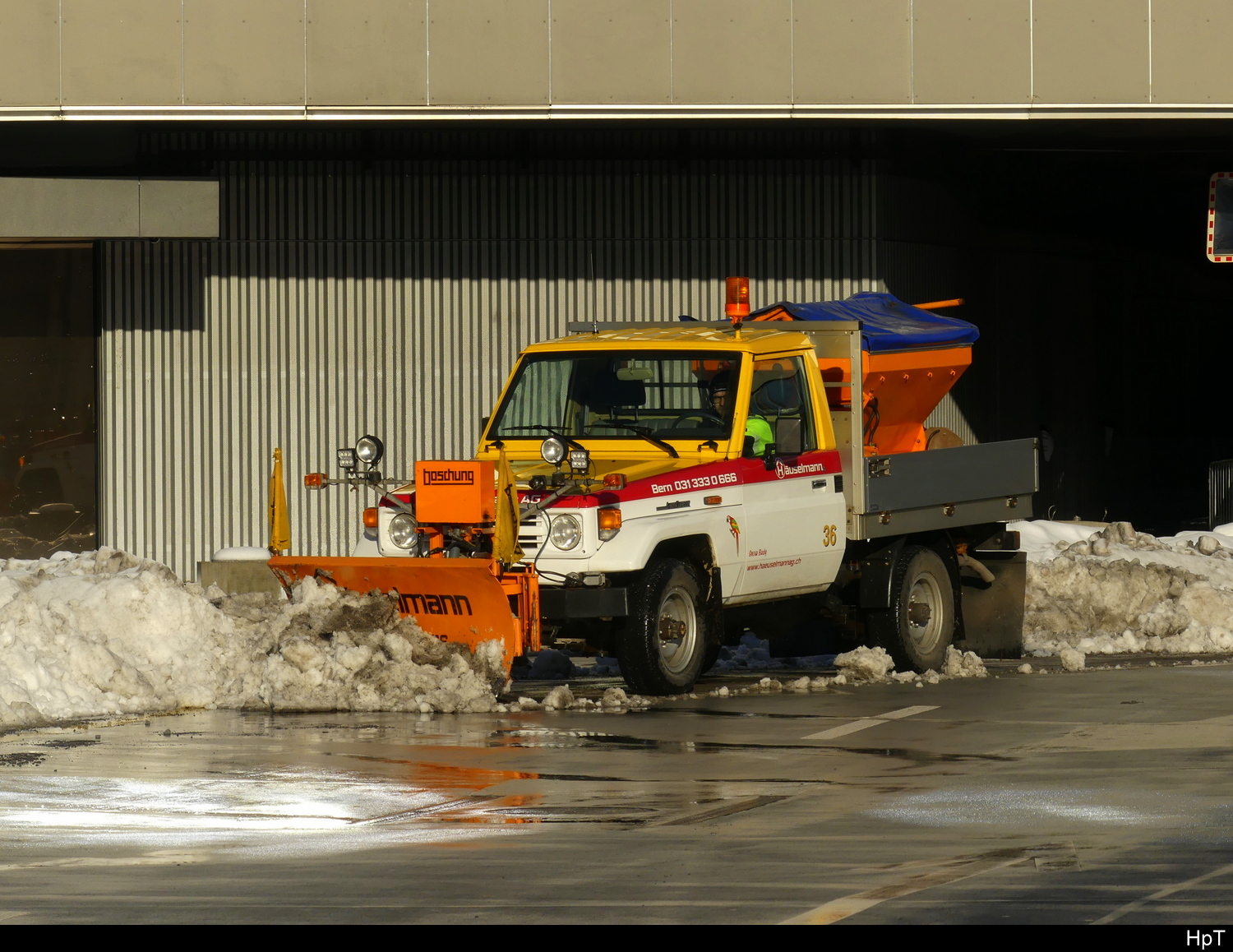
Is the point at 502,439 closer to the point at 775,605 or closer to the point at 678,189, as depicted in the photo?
the point at 775,605

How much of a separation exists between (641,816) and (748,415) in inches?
206

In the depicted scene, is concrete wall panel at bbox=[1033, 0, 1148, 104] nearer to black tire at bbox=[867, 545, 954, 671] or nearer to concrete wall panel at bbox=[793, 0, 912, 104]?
concrete wall panel at bbox=[793, 0, 912, 104]

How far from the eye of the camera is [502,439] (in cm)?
1395

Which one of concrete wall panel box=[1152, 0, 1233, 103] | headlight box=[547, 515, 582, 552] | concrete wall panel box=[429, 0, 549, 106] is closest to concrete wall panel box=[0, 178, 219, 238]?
concrete wall panel box=[429, 0, 549, 106]

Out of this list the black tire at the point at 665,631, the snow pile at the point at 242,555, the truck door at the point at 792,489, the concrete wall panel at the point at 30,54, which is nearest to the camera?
the black tire at the point at 665,631

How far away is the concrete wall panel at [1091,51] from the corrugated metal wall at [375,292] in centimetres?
301

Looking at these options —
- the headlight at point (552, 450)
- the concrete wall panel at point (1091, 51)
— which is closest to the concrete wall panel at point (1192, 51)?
the concrete wall panel at point (1091, 51)

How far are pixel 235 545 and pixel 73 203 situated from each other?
426 centimetres

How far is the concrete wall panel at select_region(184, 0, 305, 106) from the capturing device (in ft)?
65.7

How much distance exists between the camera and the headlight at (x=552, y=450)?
12570 mm

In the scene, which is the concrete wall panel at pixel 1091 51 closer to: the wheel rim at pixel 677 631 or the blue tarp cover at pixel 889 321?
the blue tarp cover at pixel 889 321

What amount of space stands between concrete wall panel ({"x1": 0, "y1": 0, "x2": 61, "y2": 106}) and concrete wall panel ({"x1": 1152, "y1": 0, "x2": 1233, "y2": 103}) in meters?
11.0

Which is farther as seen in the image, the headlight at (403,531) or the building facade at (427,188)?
the building facade at (427,188)
